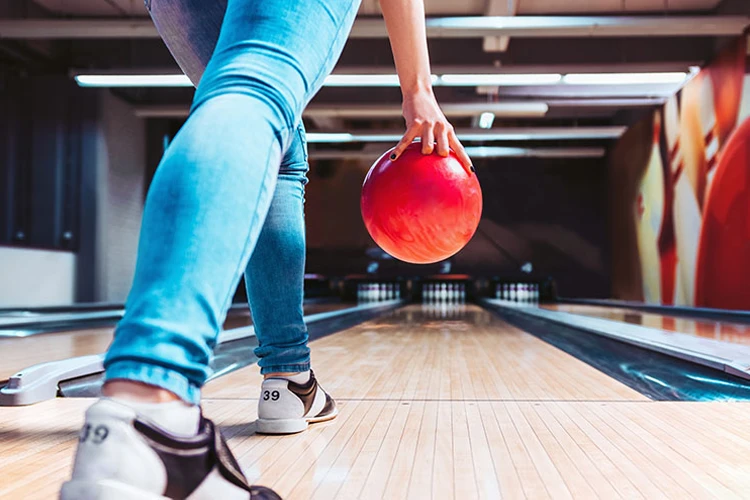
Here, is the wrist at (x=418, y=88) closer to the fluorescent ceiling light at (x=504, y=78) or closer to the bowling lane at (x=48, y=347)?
the bowling lane at (x=48, y=347)

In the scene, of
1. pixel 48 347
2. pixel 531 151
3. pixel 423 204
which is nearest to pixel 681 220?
pixel 531 151

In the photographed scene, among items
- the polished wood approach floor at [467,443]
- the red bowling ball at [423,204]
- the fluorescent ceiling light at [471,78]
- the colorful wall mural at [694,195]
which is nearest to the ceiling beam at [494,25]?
the fluorescent ceiling light at [471,78]

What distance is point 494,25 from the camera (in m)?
4.88

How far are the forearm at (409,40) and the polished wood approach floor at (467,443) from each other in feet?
1.40

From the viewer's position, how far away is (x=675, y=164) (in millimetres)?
6820

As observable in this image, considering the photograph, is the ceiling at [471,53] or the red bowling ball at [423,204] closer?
the red bowling ball at [423,204]

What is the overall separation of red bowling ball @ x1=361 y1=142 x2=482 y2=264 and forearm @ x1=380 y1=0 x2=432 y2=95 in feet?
0.53

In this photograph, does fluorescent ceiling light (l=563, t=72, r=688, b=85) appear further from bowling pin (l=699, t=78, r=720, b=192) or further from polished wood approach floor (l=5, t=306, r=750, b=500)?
polished wood approach floor (l=5, t=306, r=750, b=500)

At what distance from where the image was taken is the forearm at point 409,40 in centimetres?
70

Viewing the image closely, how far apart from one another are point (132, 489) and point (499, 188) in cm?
982

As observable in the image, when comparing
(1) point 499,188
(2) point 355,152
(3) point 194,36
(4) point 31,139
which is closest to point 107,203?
(4) point 31,139

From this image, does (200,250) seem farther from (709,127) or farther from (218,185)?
(709,127)

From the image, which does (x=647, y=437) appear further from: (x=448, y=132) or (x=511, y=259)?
(x=511, y=259)

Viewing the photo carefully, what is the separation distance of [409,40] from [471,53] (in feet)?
20.1
